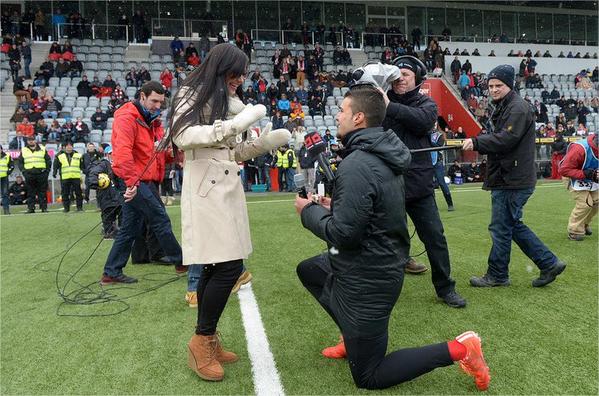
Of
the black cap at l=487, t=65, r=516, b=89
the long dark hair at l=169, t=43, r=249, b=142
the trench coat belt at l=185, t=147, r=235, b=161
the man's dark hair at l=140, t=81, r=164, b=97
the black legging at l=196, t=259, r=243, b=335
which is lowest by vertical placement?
the black legging at l=196, t=259, r=243, b=335

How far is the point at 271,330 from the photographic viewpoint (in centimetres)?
350

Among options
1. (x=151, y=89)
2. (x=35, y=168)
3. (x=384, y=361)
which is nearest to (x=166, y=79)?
(x=35, y=168)

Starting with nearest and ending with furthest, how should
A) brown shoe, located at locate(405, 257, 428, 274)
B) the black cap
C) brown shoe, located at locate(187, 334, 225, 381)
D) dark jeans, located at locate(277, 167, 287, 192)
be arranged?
brown shoe, located at locate(187, 334, 225, 381), the black cap, brown shoe, located at locate(405, 257, 428, 274), dark jeans, located at locate(277, 167, 287, 192)

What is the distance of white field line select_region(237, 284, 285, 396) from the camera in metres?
2.66

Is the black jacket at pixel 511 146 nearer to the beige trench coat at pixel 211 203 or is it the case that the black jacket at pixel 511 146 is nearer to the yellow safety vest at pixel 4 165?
the beige trench coat at pixel 211 203

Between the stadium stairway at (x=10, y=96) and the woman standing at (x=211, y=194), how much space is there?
1820 cm

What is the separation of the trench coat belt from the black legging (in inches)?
24.1

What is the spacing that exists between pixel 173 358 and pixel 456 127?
2406cm

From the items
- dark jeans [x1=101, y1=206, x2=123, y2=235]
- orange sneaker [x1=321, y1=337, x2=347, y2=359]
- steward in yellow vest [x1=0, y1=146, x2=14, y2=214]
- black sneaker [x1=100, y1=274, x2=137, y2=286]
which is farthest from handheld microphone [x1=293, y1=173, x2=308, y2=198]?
steward in yellow vest [x1=0, y1=146, x2=14, y2=214]

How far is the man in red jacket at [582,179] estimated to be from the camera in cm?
614

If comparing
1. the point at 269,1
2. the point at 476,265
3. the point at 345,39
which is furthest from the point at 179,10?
the point at 476,265

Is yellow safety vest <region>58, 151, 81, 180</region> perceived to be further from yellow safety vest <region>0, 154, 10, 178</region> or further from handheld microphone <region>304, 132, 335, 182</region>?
handheld microphone <region>304, 132, 335, 182</region>

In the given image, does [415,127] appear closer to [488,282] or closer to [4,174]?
[488,282]

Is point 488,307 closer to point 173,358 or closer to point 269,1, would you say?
point 173,358
